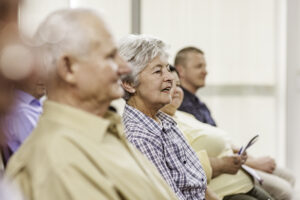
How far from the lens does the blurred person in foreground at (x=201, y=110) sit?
3467 millimetres

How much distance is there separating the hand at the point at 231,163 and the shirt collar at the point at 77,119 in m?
1.46

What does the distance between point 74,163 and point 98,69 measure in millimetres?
265

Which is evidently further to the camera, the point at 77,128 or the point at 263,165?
the point at 263,165

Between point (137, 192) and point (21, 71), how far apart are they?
23.8 inches

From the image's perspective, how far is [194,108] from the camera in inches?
139

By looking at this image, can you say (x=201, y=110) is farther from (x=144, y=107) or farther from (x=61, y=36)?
(x=61, y=36)

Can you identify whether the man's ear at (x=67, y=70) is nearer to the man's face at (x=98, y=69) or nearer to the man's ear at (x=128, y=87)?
the man's face at (x=98, y=69)

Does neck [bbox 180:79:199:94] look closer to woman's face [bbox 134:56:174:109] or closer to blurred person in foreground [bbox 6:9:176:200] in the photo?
woman's face [bbox 134:56:174:109]

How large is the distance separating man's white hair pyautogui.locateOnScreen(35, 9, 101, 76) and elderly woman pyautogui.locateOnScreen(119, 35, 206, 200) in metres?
0.73

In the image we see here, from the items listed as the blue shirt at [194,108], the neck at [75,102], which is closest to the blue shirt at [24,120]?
the neck at [75,102]

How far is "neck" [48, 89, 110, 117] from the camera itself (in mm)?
1389

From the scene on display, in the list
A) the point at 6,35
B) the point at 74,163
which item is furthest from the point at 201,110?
the point at 6,35

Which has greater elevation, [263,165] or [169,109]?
[169,109]

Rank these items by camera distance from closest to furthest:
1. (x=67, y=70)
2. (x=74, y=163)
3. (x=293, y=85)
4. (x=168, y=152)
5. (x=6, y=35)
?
(x=6, y=35) < (x=74, y=163) < (x=67, y=70) < (x=168, y=152) < (x=293, y=85)
